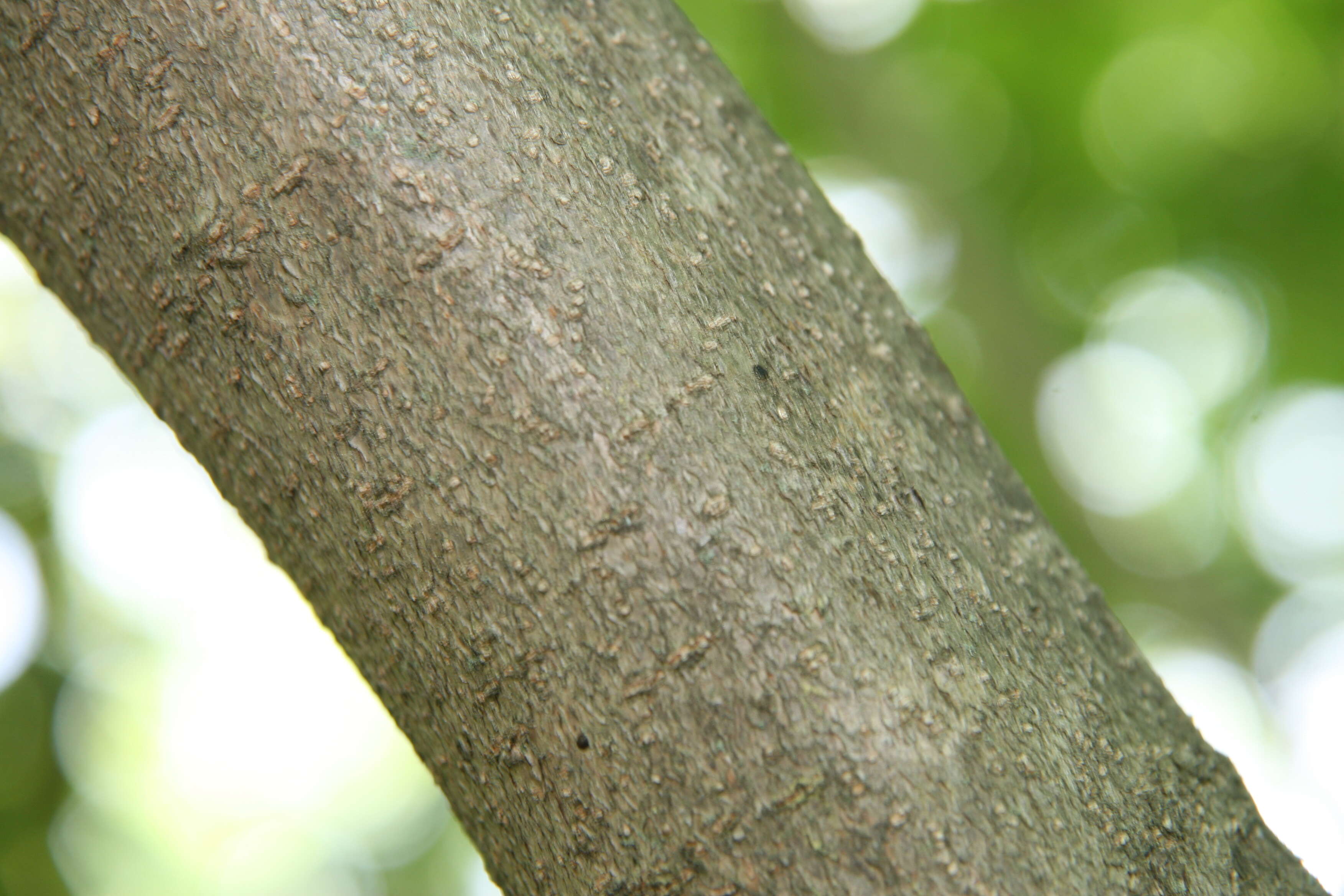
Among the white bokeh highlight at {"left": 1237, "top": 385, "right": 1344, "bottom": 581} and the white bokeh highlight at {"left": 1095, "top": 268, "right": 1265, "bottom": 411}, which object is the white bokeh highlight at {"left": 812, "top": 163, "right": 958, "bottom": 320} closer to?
the white bokeh highlight at {"left": 1095, "top": 268, "right": 1265, "bottom": 411}

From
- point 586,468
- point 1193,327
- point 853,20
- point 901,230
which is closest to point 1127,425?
point 1193,327

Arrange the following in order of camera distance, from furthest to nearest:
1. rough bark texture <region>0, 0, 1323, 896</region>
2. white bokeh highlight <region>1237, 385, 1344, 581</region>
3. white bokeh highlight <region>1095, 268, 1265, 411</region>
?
white bokeh highlight <region>1237, 385, 1344, 581</region> < white bokeh highlight <region>1095, 268, 1265, 411</region> < rough bark texture <region>0, 0, 1323, 896</region>

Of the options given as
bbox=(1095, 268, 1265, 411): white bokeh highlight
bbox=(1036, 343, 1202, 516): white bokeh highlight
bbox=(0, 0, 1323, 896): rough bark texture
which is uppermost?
bbox=(1095, 268, 1265, 411): white bokeh highlight

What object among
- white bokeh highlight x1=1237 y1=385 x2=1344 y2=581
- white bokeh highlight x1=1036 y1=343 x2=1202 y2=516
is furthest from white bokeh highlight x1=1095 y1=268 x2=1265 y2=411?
white bokeh highlight x1=1237 y1=385 x2=1344 y2=581

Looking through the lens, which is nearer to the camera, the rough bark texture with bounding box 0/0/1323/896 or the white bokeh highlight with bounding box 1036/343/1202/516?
the rough bark texture with bounding box 0/0/1323/896

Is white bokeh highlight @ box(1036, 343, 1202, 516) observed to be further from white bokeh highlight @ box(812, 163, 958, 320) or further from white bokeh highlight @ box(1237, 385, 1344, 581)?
white bokeh highlight @ box(812, 163, 958, 320)

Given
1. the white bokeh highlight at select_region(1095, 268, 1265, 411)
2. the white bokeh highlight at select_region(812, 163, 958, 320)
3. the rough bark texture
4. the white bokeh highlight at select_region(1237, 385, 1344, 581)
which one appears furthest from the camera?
the white bokeh highlight at select_region(1237, 385, 1344, 581)

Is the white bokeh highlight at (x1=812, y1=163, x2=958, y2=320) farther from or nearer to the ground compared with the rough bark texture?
farther from the ground

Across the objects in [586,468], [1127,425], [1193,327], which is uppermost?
[1193,327]

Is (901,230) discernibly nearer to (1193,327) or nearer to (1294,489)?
(1193,327)
